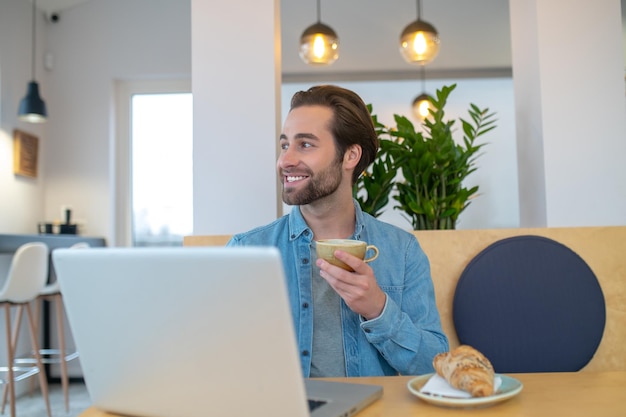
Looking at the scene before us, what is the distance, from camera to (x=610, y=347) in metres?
1.72

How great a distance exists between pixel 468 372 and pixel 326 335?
517mm

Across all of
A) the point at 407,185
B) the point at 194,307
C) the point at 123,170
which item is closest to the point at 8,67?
the point at 123,170

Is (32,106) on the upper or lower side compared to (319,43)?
lower

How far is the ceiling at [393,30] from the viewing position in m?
5.11

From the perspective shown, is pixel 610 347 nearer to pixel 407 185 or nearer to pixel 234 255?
pixel 407 185

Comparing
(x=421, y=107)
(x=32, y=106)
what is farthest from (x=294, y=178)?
(x=32, y=106)

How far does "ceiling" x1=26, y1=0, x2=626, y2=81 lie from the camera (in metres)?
5.11

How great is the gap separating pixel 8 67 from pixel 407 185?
370 centimetres

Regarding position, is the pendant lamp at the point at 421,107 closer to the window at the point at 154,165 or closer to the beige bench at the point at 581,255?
the window at the point at 154,165

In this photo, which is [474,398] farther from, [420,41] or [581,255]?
[420,41]

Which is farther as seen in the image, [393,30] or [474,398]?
[393,30]

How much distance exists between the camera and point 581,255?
68.8 inches

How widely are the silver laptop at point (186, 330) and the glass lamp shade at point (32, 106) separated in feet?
13.4

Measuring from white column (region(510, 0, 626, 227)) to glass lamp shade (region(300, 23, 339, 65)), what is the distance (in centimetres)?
164
